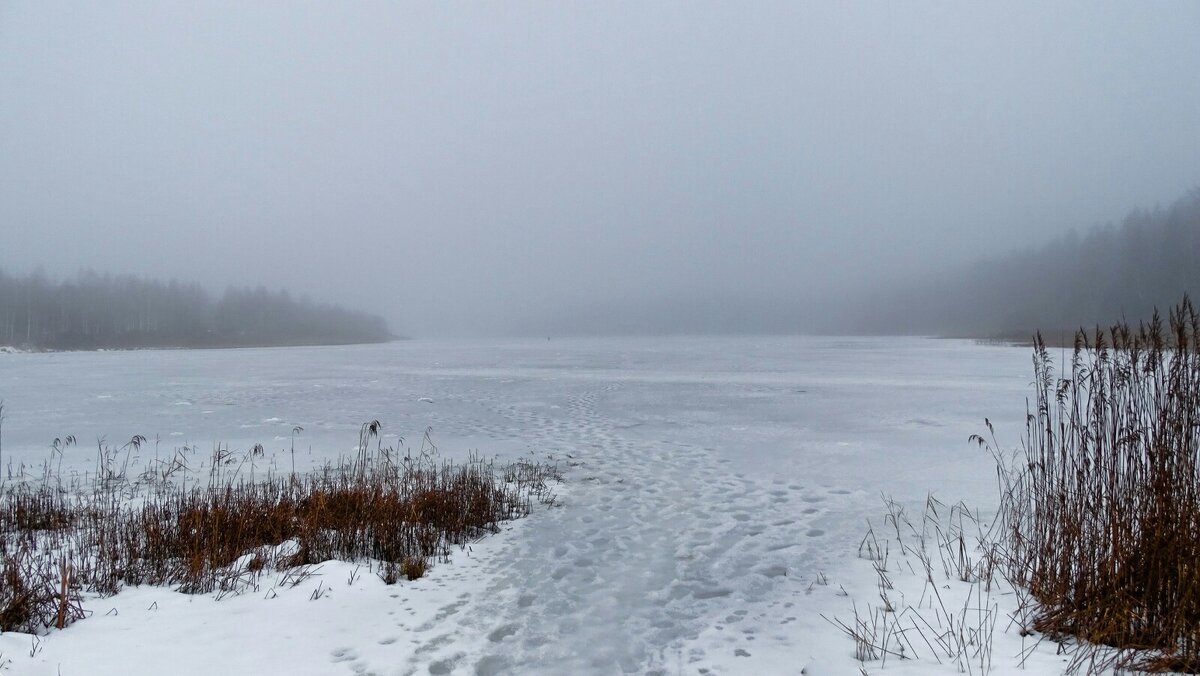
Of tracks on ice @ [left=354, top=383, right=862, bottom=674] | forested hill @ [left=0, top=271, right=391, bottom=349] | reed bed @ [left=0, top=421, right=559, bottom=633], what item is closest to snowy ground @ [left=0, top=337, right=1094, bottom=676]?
tracks on ice @ [left=354, top=383, right=862, bottom=674]

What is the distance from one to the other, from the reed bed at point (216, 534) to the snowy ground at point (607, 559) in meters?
0.28

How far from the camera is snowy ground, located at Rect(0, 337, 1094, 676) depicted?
3.87 metres

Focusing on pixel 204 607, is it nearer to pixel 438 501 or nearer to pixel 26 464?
pixel 438 501

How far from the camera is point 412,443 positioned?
12.3m

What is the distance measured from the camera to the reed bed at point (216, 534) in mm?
4613

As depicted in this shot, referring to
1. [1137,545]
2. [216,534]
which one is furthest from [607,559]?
[1137,545]

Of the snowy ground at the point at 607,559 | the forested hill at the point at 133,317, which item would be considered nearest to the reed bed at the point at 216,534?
the snowy ground at the point at 607,559

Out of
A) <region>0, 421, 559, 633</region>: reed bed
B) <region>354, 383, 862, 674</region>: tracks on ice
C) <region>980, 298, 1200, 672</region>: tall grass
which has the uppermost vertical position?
<region>980, 298, 1200, 672</region>: tall grass

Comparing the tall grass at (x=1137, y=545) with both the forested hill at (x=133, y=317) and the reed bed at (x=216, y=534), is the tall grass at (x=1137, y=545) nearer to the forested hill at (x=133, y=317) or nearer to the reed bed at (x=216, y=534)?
the reed bed at (x=216, y=534)

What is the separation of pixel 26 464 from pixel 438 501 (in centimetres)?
855

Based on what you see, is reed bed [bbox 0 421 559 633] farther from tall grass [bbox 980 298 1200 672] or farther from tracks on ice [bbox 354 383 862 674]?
tall grass [bbox 980 298 1200 672]

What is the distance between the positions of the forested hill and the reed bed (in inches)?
4170

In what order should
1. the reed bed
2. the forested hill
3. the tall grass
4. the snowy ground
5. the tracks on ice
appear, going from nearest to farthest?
the tall grass → the snowy ground → the tracks on ice → the reed bed → the forested hill

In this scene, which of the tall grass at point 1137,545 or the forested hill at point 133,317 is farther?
the forested hill at point 133,317
